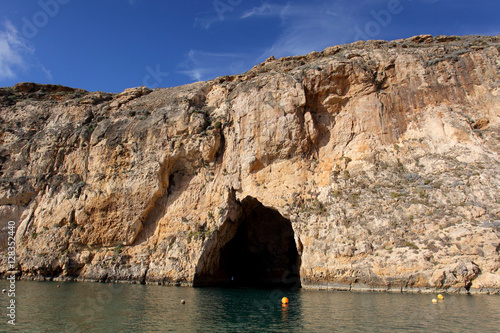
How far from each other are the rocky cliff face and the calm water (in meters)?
5.14

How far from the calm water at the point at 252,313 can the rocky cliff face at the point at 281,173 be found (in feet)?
16.9

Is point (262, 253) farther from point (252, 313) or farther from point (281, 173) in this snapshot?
point (252, 313)

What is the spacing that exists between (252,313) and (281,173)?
1499 cm

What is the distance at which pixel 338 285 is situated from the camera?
2312 cm

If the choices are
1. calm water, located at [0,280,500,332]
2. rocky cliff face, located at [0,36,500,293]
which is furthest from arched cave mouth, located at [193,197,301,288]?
calm water, located at [0,280,500,332]

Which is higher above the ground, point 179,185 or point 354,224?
point 179,185

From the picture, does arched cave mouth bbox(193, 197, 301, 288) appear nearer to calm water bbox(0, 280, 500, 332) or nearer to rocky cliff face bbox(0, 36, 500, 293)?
rocky cliff face bbox(0, 36, 500, 293)

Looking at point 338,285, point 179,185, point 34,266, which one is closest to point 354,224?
point 338,285

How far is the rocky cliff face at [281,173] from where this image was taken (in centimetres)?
2403

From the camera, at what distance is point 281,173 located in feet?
96.6

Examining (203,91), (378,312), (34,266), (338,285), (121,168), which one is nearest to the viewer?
(378,312)

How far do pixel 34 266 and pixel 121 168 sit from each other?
11614 mm

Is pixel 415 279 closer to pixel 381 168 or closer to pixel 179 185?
pixel 381 168

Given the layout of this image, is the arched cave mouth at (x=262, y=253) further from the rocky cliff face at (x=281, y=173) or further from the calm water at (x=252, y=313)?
the calm water at (x=252, y=313)
